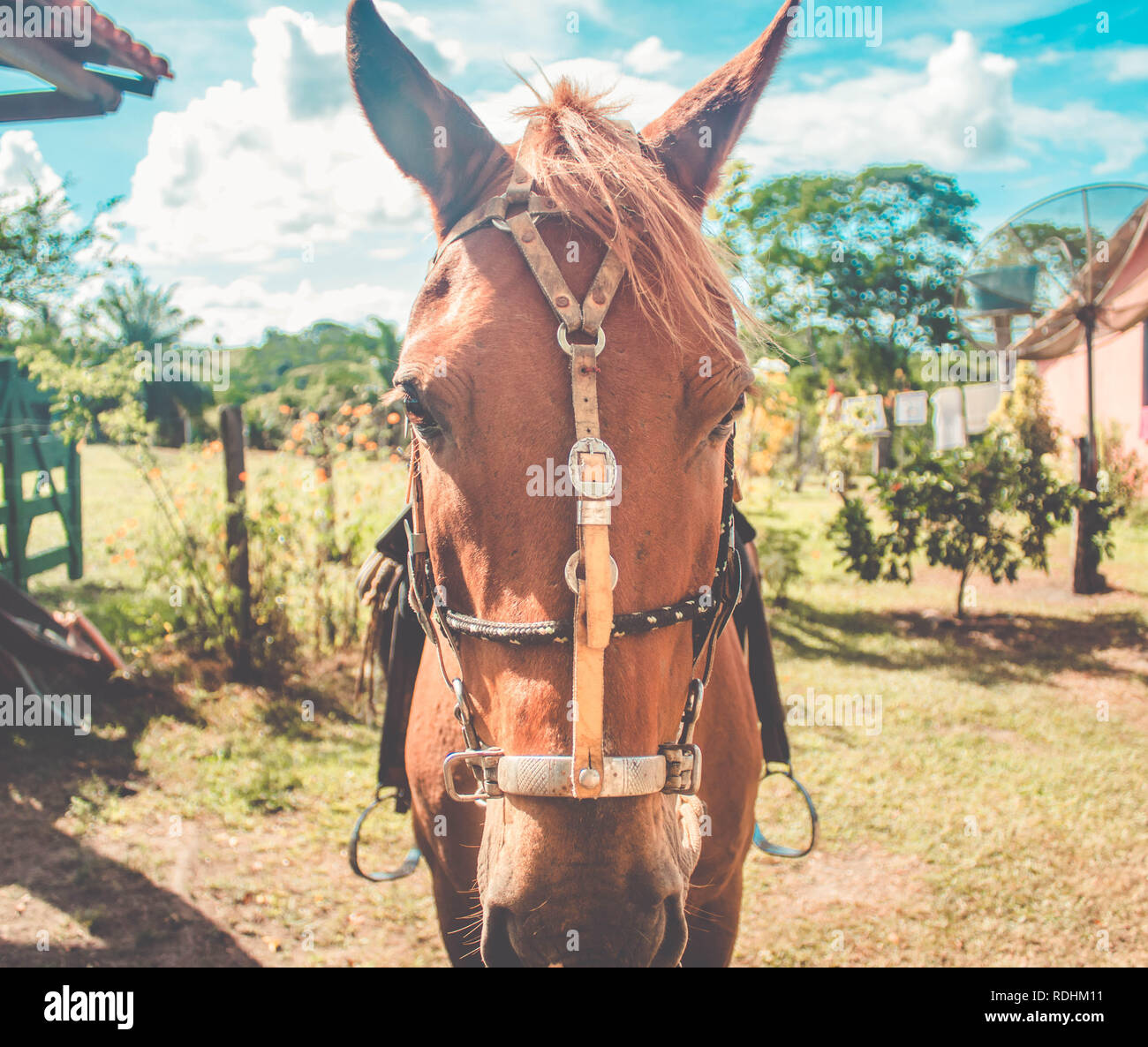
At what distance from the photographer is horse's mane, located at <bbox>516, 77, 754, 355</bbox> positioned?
5.53 feet

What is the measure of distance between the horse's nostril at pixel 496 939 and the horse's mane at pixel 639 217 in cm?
128

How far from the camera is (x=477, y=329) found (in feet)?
5.25

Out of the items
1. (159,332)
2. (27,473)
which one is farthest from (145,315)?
(27,473)

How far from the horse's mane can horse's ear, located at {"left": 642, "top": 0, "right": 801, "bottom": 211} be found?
0.14 metres

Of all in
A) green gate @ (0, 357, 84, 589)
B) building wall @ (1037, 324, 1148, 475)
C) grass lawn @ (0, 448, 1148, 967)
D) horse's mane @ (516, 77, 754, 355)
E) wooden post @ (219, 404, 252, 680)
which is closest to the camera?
horse's mane @ (516, 77, 754, 355)

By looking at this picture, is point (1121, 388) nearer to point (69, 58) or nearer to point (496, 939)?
point (69, 58)

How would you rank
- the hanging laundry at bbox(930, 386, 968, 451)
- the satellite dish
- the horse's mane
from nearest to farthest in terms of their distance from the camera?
the horse's mane
the satellite dish
the hanging laundry at bbox(930, 386, 968, 451)

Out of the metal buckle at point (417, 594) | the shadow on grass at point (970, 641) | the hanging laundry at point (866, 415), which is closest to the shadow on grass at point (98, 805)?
the metal buckle at point (417, 594)

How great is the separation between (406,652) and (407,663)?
0.04 m

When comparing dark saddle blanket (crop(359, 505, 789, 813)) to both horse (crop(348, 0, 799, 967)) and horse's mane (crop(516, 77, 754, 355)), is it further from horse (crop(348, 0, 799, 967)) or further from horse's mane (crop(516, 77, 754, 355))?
horse's mane (crop(516, 77, 754, 355))

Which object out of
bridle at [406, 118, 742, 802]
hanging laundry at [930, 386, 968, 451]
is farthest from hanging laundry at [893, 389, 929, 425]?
bridle at [406, 118, 742, 802]
